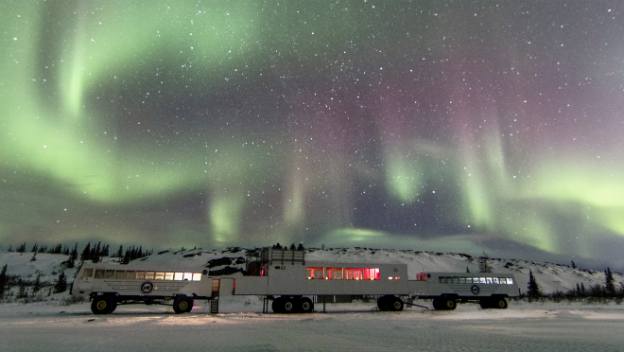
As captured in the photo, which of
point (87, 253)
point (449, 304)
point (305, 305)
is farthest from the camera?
point (87, 253)

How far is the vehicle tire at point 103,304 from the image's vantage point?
29.9 meters

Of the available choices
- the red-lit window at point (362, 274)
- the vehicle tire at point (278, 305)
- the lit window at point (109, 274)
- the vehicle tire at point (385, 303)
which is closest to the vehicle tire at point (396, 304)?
the vehicle tire at point (385, 303)

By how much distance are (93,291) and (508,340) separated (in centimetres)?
2800

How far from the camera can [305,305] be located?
33062 mm

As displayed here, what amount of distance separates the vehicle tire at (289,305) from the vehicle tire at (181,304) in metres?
7.29

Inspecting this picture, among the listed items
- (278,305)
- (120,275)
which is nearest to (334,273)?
(278,305)

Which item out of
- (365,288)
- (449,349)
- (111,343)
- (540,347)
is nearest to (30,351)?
(111,343)

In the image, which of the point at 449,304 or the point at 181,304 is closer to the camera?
the point at 181,304

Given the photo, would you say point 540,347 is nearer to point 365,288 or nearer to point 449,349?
point 449,349

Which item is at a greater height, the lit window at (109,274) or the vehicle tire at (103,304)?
the lit window at (109,274)

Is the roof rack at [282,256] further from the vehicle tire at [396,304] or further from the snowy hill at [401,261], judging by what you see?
the snowy hill at [401,261]

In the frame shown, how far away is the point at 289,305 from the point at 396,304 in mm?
9453

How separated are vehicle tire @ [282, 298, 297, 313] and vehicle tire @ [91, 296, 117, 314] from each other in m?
12.7

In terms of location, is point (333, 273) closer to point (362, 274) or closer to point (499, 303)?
point (362, 274)
